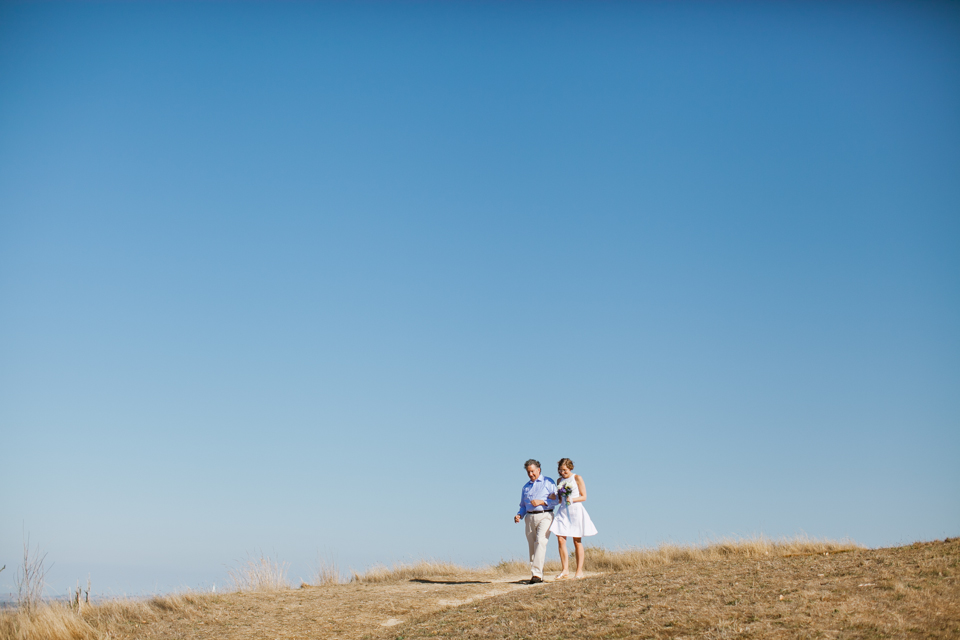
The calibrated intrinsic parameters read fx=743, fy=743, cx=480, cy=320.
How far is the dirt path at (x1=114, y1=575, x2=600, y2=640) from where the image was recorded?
11.8m

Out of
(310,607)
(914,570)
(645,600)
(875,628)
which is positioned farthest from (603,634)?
(310,607)

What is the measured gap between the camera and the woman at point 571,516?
13.9 metres

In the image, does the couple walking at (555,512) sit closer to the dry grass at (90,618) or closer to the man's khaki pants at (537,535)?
the man's khaki pants at (537,535)

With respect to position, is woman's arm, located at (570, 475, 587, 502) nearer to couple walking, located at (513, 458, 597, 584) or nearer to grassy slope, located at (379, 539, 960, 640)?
couple walking, located at (513, 458, 597, 584)

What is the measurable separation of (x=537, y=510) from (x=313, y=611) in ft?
14.4

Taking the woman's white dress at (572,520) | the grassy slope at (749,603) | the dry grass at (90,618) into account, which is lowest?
the dry grass at (90,618)

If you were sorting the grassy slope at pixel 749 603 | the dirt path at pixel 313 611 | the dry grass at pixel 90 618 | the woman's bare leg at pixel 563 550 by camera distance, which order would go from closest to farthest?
the grassy slope at pixel 749 603 → the dirt path at pixel 313 611 → the dry grass at pixel 90 618 → the woman's bare leg at pixel 563 550

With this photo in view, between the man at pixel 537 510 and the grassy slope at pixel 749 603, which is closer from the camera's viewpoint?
the grassy slope at pixel 749 603

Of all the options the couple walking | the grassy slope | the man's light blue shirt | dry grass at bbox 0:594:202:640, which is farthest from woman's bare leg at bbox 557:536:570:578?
dry grass at bbox 0:594:202:640

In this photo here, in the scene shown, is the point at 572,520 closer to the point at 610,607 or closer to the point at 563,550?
the point at 563,550

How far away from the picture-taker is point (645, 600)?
33.9 ft

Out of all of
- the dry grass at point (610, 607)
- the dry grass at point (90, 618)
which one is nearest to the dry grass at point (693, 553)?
the dry grass at point (610, 607)

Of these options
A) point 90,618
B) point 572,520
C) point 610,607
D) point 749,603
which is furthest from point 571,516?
point 90,618

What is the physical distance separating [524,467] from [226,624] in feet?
19.2
